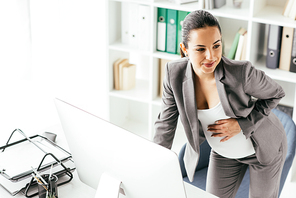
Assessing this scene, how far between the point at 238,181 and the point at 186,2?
152 cm

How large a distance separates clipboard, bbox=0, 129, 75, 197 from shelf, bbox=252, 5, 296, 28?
1.62 m

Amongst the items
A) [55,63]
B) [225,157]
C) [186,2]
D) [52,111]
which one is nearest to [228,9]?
[186,2]

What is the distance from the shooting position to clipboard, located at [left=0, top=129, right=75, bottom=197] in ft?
5.11

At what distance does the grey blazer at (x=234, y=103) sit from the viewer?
156 centimetres

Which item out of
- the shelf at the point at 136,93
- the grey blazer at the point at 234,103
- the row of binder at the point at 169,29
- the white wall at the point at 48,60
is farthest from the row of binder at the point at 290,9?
the white wall at the point at 48,60

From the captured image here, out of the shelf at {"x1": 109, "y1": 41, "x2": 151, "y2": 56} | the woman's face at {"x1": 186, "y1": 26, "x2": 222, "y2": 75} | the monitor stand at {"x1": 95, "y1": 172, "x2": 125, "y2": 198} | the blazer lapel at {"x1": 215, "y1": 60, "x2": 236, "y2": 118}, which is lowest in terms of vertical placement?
the monitor stand at {"x1": 95, "y1": 172, "x2": 125, "y2": 198}

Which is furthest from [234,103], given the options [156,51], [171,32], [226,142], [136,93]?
[136,93]

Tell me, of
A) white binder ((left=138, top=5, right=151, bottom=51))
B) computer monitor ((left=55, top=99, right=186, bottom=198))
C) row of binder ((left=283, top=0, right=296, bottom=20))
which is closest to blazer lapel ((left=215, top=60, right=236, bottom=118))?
computer monitor ((left=55, top=99, right=186, bottom=198))

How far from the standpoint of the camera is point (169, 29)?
10.1 ft

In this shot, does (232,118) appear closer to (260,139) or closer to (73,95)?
(260,139)

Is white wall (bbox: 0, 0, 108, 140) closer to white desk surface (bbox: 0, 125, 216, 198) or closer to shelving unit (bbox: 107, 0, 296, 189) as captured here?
shelving unit (bbox: 107, 0, 296, 189)

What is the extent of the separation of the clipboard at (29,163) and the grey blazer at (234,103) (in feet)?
1.33

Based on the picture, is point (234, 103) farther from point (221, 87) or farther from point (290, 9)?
point (290, 9)

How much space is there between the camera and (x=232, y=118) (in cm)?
166
